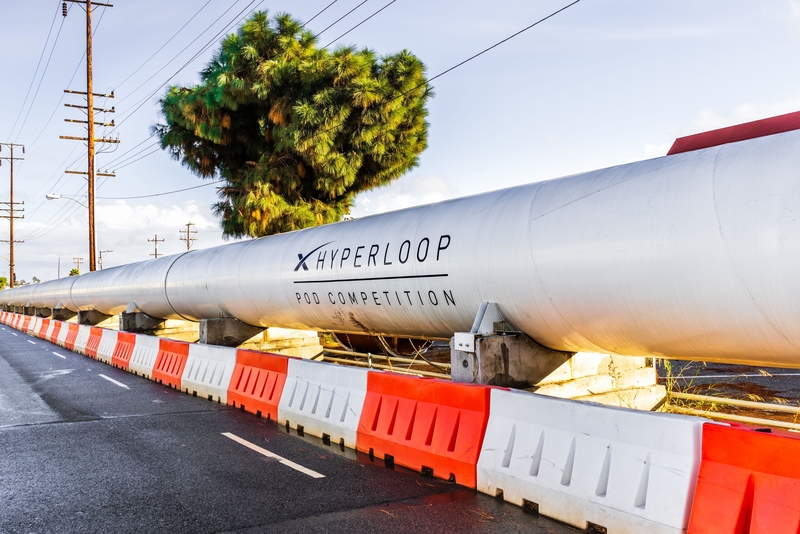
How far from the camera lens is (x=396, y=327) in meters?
8.77

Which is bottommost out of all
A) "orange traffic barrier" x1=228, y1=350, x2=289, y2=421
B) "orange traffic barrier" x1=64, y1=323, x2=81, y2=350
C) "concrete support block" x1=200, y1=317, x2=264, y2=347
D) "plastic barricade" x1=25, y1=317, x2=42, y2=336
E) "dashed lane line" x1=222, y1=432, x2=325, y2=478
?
"plastic barricade" x1=25, y1=317, x2=42, y2=336

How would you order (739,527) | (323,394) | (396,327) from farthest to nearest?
(396,327) → (323,394) → (739,527)

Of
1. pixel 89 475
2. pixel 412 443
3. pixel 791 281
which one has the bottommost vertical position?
pixel 89 475

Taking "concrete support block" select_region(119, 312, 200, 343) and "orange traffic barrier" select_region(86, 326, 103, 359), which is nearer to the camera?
"concrete support block" select_region(119, 312, 200, 343)

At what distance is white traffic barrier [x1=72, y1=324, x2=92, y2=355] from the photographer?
1980 centimetres

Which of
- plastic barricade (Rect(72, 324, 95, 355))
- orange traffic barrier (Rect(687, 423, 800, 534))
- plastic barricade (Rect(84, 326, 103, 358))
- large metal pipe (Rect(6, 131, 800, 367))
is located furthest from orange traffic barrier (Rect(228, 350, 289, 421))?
plastic barricade (Rect(72, 324, 95, 355))

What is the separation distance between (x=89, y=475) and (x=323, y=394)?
265 cm

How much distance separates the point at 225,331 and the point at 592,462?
10067 millimetres

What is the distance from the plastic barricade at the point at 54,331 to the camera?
79.8 ft

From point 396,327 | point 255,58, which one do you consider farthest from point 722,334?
point 255,58

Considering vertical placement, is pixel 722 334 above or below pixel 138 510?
above

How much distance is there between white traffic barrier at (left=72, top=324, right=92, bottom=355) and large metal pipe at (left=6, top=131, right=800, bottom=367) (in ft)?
42.1

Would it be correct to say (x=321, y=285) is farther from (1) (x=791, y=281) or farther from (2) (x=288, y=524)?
(1) (x=791, y=281)

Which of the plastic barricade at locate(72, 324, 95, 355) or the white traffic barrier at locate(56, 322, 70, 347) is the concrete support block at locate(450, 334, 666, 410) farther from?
the white traffic barrier at locate(56, 322, 70, 347)
